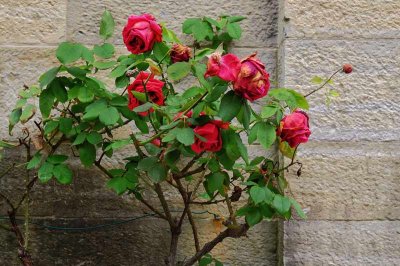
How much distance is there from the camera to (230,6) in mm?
2137

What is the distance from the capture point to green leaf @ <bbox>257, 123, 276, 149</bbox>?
4.60 ft

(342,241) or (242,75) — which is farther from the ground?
(242,75)

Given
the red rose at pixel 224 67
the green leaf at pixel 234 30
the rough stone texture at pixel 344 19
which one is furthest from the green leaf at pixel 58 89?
the rough stone texture at pixel 344 19

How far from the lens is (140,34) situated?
1417mm

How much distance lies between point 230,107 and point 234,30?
2.81 feet

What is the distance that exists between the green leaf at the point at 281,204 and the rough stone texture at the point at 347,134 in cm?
37

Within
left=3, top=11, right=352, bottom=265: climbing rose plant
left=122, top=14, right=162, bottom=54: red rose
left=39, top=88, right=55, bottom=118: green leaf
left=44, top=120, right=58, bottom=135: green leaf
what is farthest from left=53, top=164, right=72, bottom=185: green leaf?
left=122, top=14, right=162, bottom=54: red rose

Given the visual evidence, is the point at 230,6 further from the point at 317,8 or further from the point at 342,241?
the point at 342,241

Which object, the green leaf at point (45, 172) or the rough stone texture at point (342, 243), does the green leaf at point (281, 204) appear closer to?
the rough stone texture at point (342, 243)

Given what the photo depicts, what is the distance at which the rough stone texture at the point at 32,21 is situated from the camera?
2.07 metres

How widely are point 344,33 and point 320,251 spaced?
730mm

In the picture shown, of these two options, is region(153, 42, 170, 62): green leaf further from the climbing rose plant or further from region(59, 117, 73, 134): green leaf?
region(59, 117, 73, 134): green leaf

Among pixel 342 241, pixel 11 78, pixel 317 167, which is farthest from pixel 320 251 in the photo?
pixel 11 78

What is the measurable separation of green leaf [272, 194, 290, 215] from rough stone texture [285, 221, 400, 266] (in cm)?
37
